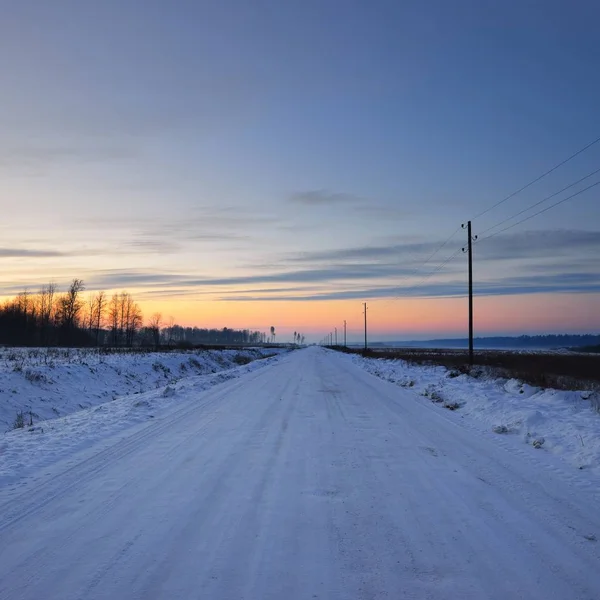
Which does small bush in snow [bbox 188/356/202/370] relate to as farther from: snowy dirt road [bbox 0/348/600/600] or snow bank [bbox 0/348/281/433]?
snowy dirt road [bbox 0/348/600/600]

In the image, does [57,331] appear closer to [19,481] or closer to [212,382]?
[212,382]

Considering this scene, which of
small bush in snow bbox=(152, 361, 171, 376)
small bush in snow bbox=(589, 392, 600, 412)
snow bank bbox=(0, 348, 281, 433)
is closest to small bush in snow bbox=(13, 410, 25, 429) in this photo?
snow bank bbox=(0, 348, 281, 433)

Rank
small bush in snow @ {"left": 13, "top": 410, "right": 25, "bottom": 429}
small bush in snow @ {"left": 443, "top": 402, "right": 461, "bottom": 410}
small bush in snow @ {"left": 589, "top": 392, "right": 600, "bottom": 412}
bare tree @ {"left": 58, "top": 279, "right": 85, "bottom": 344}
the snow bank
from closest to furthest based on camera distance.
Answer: small bush in snow @ {"left": 13, "top": 410, "right": 25, "bottom": 429}
small bush in snow @ {"left": 589, "top": 392, "right": 600, "bottom": 412}
the snow bank
small bush in snow @ {"left": 443, "top": 402, "right": 461, "bottom": 410}
bare tree @ {"left": 58, "top": 279, "right": 85, "bottom": 344}

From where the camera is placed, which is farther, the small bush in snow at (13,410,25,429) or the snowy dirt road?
the small bush in snow at (13,410,25,429)

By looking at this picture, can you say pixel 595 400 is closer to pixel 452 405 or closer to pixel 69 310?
pixel 452 405

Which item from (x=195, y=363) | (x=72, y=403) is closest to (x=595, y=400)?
(x=72, y=403)

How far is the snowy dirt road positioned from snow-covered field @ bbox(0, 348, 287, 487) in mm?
1169

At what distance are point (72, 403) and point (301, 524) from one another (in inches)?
586

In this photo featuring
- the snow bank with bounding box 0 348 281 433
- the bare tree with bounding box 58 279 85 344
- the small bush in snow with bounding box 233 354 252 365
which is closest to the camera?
the snow bank with bounding box 0 348 281 433

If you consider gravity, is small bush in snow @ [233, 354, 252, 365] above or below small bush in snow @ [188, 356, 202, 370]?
below

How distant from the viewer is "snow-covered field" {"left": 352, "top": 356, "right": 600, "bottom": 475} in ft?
31.1

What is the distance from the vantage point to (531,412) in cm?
1232

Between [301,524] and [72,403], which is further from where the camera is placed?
[72,403]

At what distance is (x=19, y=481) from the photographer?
710 cm
